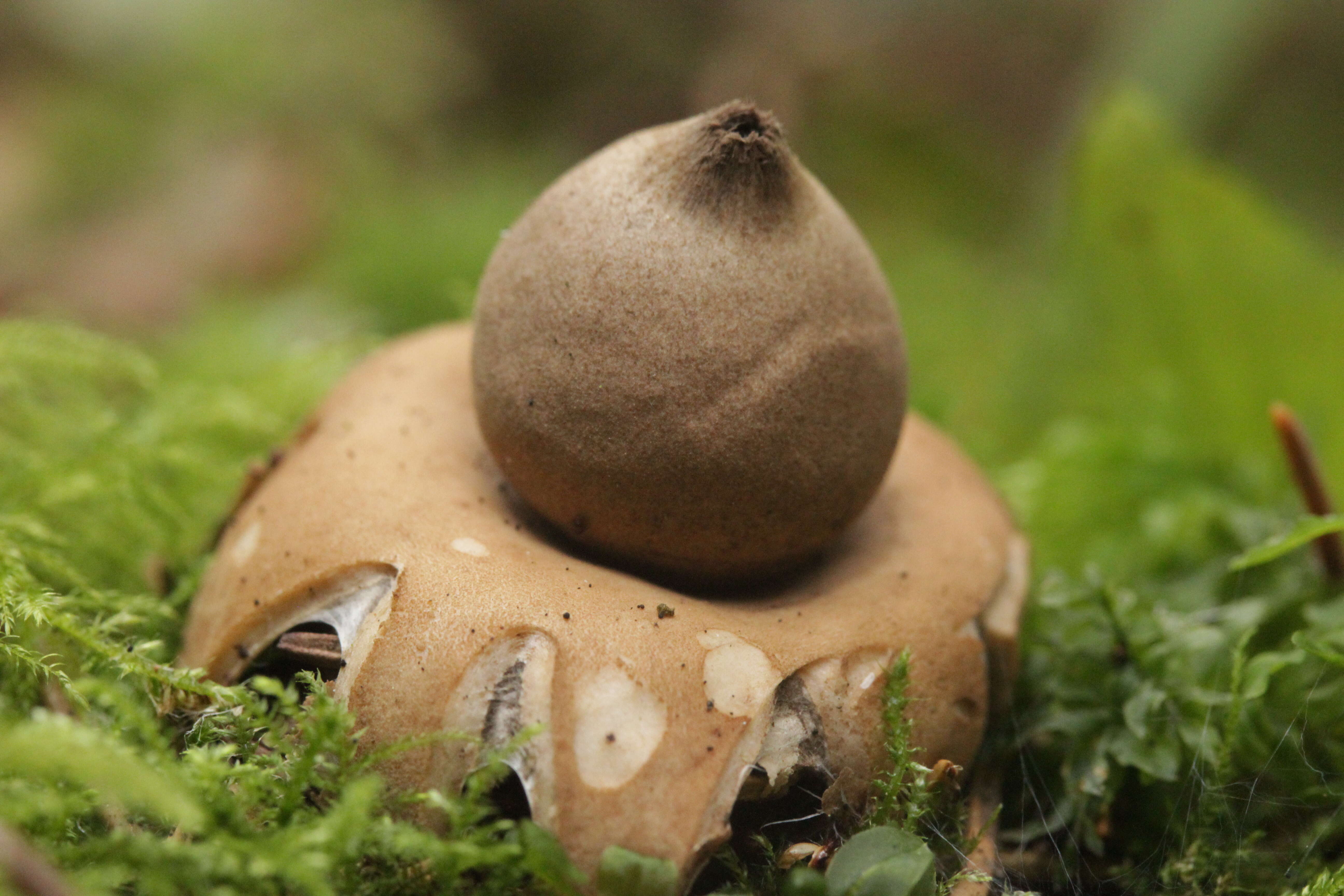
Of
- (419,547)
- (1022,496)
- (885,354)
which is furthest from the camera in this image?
(1022,496)

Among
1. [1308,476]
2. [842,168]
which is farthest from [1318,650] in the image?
[842,168]

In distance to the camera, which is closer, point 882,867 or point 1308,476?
point 882,867

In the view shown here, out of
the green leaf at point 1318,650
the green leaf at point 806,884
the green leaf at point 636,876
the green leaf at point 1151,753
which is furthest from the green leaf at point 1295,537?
the green leaf at point 636,876

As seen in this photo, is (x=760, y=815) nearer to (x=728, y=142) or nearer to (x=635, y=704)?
(x=635, y=704)

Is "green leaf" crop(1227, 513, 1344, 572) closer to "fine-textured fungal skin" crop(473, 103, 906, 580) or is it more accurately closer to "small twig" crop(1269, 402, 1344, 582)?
"small twig" crop(1269, 402, 1344, 582)

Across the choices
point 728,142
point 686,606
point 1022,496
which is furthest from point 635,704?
point 1022,496

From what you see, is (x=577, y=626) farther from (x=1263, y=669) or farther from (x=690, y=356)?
(x=1263, y=669)

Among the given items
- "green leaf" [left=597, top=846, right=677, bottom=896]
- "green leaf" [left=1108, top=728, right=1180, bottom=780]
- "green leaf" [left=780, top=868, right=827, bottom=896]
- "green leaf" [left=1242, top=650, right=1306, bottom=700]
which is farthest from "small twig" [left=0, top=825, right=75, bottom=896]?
"green leaf" [left=1242, top=650, right=1306, bottom=700]
